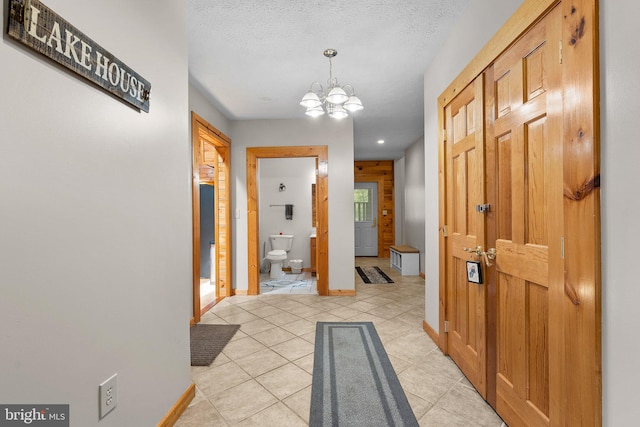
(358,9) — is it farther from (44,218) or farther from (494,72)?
(44,218)

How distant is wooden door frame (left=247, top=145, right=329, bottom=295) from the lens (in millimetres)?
4152

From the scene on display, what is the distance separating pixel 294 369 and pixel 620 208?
208 centimetres

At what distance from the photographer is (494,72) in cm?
166

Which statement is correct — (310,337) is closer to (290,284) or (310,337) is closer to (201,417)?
(201,417)

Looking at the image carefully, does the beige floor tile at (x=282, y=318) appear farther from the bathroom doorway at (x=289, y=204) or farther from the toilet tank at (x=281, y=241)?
the bathroom doorway at (x=289, y=204)

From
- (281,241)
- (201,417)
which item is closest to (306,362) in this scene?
(201,417)

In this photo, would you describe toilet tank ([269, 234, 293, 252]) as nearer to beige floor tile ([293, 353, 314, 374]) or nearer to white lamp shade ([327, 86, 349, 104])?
beige floor tile ([293, 353, 314, 374])

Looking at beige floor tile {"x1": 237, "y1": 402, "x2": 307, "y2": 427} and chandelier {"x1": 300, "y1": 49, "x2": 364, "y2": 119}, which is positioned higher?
chandelier {"x1": 300, "y1": 49, "x2": 364, "y2": 119}

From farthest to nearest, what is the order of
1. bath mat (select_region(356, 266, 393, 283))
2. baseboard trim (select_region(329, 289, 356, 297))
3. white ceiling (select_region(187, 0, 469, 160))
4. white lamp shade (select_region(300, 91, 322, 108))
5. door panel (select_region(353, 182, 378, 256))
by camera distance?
door panel (select_region(353, 182, 378, 256)), bath mat (select_region(356, 266, 393, 283)), baseboard trim (select_region(329, 289, 356, 297)), white lamp shade (select_region(300, 91, 322, 108)), white ceiling (select_region(187, 0, 469, 160))

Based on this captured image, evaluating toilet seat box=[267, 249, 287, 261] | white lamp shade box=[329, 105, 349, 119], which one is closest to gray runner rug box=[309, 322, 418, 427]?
white lamp shade box=[329, 105, 349, 119]

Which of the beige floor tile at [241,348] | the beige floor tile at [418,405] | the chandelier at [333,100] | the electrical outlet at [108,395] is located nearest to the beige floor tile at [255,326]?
the beige floor tile at [241,348]

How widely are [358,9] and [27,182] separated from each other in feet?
6.95

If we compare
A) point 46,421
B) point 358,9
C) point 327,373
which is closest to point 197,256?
point 327,373

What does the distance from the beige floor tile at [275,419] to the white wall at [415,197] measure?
4329 mm
